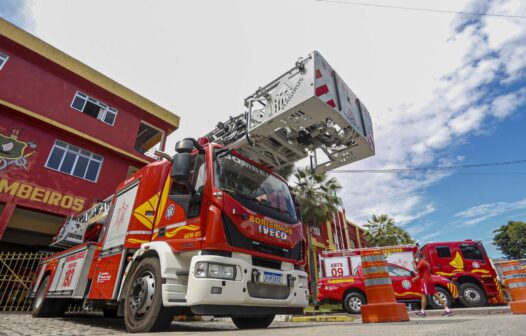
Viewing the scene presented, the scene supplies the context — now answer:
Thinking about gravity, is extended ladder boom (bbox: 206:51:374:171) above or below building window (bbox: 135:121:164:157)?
below

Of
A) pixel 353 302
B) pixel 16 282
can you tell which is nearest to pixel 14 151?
pixel 16 282

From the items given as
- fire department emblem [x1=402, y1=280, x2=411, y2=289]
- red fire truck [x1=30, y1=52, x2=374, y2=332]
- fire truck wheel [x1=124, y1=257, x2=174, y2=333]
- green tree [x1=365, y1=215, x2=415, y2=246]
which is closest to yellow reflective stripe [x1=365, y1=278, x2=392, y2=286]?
red fire truck [x1=30, y1=52, x2=374, y2=332]

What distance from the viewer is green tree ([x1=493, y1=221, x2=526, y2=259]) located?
51.2m

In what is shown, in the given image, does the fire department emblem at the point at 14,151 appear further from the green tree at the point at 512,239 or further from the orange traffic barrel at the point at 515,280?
the green tree at the point at 512,239

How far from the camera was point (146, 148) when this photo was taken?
19.4 m

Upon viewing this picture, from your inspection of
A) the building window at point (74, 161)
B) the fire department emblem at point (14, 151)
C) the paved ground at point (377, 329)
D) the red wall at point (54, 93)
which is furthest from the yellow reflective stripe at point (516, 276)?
Answer: the fire department emblem at point (14, 151)

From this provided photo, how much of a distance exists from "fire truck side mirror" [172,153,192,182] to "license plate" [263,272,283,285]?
1.73 metres

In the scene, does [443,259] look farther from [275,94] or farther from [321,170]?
[275,94]

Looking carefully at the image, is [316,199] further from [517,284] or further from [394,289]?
[517,284]

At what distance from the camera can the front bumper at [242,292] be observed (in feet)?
10.7

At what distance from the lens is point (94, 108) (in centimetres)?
1443

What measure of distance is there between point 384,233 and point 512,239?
1574 inches

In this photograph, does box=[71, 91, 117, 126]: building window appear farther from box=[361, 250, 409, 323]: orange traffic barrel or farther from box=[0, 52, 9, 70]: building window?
box=[361, 250, 409, 323]: orange traffic barrel

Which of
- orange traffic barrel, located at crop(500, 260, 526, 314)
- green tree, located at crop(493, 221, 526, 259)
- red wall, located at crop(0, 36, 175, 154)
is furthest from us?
green tree, located at crop(493, 221, 526, 259)
